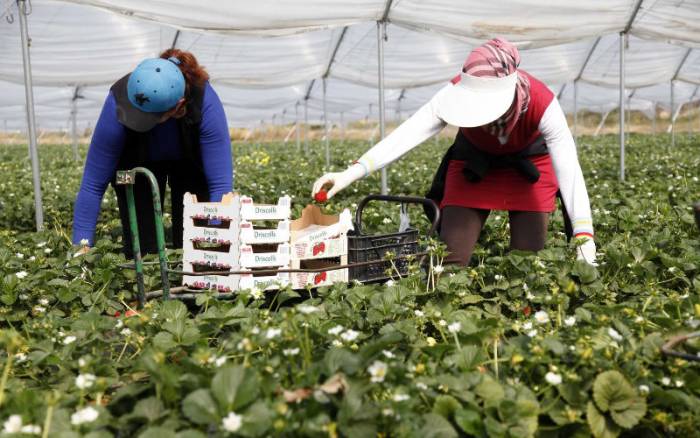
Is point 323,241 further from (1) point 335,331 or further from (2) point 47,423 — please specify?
(2) point 47,423

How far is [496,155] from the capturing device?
3.54 meters

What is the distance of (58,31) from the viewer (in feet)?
26.0

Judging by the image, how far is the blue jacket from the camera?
3441 mm

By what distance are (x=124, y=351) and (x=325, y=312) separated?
2.47 ft

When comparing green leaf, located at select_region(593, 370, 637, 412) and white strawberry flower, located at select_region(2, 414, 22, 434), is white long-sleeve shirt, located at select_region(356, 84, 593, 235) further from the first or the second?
white strawberry flower, located at select_region(2, 414, 22, 434)

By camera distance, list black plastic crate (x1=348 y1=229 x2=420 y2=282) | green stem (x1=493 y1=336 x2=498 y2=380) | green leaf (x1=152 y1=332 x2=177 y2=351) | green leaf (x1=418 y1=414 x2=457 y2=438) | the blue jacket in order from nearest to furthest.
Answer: green leaf (x1=418 y1=414 x2=457 y2=438) → green stem (x1=493 y1=336 x2=498 y2=380) → green leaf (x1=152 y1=332 x2=177 y2=351) → black plastic crate (x1=348 y1=229 x2=420 y2=282) → the blue jacket

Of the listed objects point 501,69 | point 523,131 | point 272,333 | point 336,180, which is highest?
point 501,69

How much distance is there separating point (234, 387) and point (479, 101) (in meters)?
1.65

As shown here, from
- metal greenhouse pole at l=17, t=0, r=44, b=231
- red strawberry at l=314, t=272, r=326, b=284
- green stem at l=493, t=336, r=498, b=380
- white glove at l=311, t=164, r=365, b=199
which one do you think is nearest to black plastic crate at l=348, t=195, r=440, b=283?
red strawberry at l=314, t=272, r=326, b=284

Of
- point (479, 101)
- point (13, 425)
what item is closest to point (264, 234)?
point (479, 101)

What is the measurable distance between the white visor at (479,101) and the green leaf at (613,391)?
1.24m

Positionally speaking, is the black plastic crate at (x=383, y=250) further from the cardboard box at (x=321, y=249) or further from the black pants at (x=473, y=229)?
the black pants at (x=473, y=229)

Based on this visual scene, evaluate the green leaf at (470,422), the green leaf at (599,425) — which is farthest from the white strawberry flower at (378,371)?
the green leaf at (599,425)

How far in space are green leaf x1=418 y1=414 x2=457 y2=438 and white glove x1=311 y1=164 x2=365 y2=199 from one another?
1.31 meters
